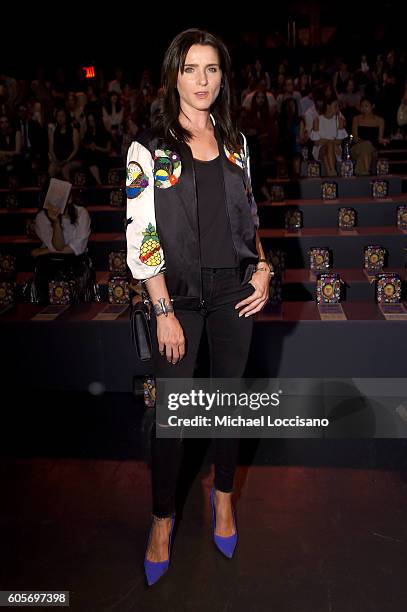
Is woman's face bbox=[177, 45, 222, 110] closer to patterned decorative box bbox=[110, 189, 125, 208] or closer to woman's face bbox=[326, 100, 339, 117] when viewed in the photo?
patterned decorative box bbox=[110, 189, 125, 208]

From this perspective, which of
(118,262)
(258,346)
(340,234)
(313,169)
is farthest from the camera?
(313,169)

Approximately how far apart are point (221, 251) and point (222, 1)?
40.1ft

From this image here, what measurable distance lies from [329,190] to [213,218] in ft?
12.4

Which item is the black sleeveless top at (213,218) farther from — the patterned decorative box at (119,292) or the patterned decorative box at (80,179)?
the patterned decorative box at (80,179)

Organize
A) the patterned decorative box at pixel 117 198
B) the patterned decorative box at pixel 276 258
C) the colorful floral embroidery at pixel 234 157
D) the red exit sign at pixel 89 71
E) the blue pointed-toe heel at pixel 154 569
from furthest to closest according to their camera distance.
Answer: the red exit sign at pixel 89 71, the patterned decorative box at pixel 117 198, the patterned decorative box at pixel 276 258, the blue pointed-toe heel at pixel 154 569, the colorful floral embroidery at pixel 234 157

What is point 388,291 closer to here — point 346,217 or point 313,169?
point 346,217

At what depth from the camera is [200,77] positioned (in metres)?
1.74

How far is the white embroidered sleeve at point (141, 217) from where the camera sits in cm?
174

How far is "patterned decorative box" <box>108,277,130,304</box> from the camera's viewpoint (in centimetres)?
350

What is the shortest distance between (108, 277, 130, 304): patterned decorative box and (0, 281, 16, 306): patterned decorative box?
0.50 meters

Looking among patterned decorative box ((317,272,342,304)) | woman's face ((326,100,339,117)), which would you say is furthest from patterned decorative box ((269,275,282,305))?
woman's face ((326,100,339,117))

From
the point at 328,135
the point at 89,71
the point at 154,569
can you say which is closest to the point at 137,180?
the point at 154,569

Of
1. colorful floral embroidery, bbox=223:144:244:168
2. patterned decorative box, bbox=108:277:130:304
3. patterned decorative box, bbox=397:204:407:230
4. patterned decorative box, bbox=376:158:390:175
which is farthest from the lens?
patterned decorative box, bbox=376:158:390:175

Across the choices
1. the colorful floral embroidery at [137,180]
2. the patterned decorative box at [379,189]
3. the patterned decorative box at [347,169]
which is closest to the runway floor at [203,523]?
the colorful floral embroidery at [137,180]
